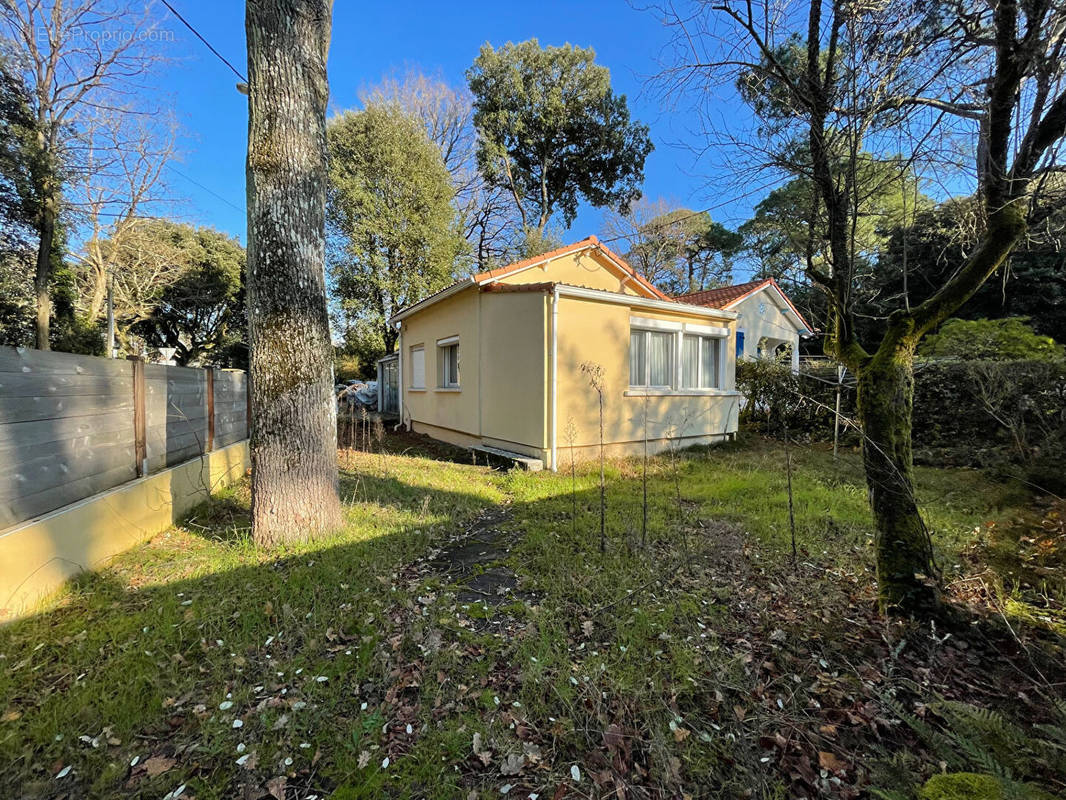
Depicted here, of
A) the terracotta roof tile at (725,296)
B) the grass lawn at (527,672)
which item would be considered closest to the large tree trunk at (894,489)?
the grass lawn at (527,672)

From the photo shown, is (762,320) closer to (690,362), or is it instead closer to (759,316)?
(759,316)

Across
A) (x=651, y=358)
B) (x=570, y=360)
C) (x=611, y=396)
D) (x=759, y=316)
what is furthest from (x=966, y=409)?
(x=759, y=316)

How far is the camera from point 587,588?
9.72 ft

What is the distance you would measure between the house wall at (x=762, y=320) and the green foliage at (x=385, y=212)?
36.3ft

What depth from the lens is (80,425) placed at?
314cm

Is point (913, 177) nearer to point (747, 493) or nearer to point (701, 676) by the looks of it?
point (701, 676)

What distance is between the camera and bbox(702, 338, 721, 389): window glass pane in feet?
30.0

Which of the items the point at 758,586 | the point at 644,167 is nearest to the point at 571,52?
the point at 644,167

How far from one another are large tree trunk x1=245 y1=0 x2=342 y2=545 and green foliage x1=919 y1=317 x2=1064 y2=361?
1101cm

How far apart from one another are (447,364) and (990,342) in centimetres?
1151

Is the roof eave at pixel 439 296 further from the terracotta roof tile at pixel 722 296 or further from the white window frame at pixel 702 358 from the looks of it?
the terracotta roof tile at pixel 722 296

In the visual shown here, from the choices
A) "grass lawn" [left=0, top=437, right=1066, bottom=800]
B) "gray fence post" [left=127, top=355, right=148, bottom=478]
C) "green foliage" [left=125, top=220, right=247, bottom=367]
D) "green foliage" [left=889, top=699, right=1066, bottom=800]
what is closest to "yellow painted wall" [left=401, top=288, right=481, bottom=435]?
"grass lawn" [left=0, top=437, right=1066, bottom=800]

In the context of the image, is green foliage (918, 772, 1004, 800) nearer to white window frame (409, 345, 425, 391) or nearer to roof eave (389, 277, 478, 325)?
roof eave (389, 277, 478, 325)

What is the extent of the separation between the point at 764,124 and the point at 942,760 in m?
3.51
